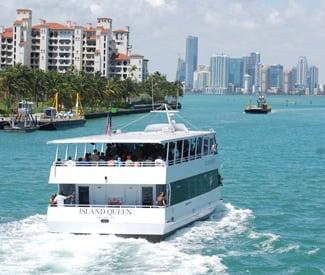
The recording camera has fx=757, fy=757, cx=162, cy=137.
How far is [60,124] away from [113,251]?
Answer: 6968 centimetres

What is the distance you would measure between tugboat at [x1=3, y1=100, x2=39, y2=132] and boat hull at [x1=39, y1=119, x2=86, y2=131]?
1.16 m

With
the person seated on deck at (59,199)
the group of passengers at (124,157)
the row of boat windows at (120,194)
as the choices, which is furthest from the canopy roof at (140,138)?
the person seated on deck at (59,199)

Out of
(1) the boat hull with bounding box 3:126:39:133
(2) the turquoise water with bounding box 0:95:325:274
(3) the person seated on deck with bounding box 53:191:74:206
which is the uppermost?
(3) the person seated on deck with bounding box 53:191:74:206

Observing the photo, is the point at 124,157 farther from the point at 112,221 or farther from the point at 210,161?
the point at 210,161

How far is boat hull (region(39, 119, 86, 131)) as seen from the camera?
8916 centimetres

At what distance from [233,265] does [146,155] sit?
6138 mm

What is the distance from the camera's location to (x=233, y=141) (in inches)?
3076

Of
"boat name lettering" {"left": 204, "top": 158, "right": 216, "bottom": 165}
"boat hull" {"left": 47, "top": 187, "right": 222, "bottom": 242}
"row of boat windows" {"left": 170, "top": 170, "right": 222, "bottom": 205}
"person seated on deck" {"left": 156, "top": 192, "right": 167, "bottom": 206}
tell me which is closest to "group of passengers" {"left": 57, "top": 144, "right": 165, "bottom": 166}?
"person seated on deck" {"left": 156, "top": 192, "right": 167, "bottom": 206}

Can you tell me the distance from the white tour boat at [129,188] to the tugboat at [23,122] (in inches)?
2215

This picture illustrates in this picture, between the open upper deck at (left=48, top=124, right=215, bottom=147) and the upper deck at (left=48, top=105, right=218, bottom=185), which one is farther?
the open upper deck at (left=48, top=124, right=215, bottom=147)

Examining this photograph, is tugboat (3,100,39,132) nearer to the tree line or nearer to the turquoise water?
the tree line

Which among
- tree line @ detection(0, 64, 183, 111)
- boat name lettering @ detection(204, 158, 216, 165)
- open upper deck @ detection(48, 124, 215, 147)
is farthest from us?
tree line @ detection(0, 64, 183, 111)

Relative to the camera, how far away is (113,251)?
80.2 feet

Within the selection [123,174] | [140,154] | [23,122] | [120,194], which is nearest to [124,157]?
[140,154]
